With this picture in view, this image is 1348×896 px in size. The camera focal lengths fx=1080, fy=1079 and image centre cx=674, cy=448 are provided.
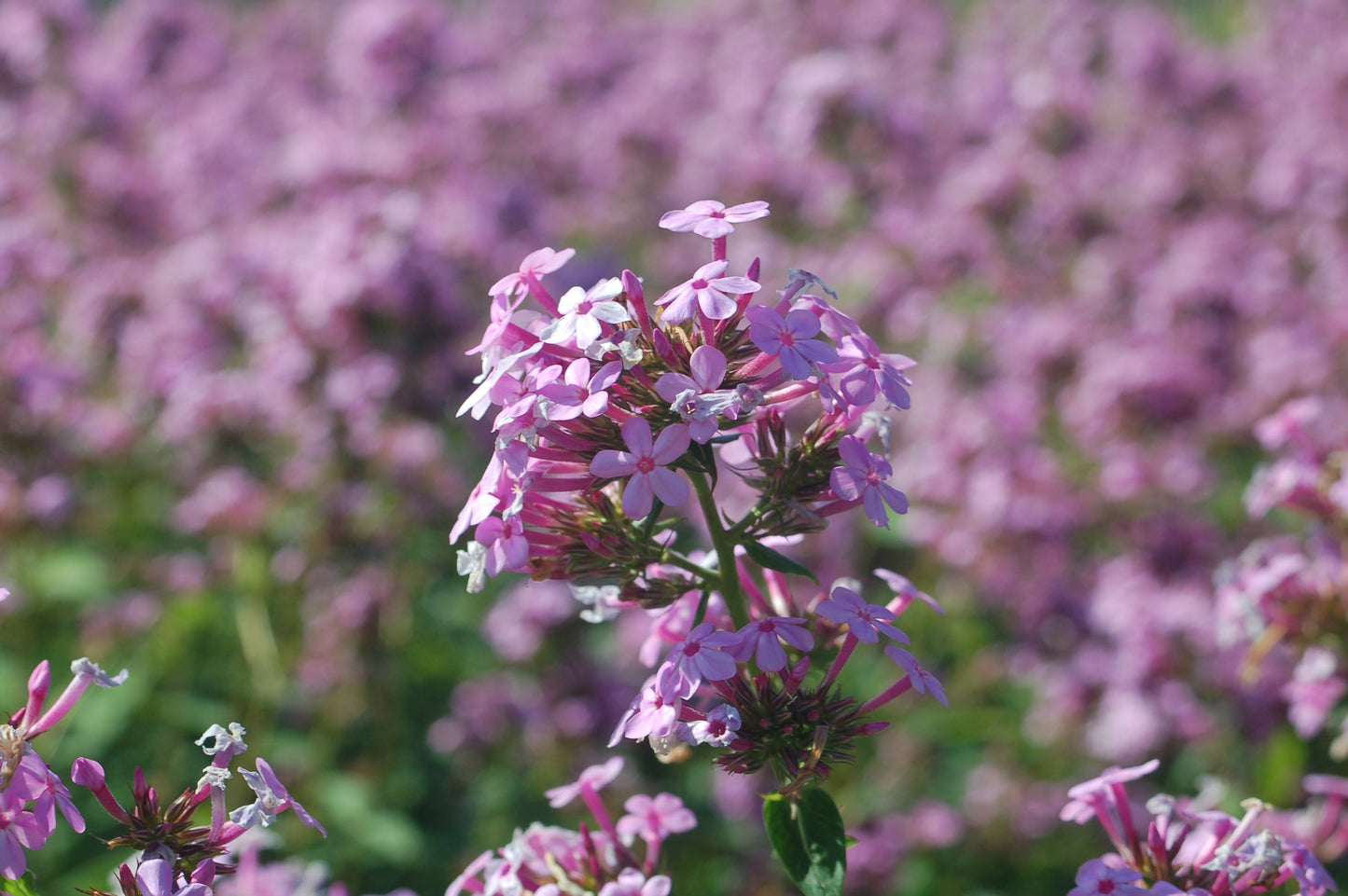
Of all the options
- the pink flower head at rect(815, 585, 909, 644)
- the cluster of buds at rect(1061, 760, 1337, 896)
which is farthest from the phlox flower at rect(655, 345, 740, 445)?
the cluster of buds at rect(1061, 760, 1337, 896)

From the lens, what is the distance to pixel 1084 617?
5.38 metres

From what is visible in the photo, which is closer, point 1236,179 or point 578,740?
point 578,740

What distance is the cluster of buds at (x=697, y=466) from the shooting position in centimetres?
160

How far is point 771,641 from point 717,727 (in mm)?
152

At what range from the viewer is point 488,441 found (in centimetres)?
554

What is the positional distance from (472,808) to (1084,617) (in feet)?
10.2

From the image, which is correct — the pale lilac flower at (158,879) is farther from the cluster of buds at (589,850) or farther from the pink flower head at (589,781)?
the pink flower head at (589,781)

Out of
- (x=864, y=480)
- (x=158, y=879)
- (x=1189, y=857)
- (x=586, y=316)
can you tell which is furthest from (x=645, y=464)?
(x=1189, y=857)

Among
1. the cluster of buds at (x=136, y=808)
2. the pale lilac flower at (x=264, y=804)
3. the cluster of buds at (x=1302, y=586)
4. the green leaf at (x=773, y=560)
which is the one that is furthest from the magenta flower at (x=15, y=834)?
A: the cluster of buds at (x=1302, y=586)

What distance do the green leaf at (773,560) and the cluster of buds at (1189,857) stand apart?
0.62 metres

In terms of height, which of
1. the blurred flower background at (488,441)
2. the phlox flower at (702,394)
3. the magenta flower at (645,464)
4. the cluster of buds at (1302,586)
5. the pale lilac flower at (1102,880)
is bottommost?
the blurred flower background at (488,441)

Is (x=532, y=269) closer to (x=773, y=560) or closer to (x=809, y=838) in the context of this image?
(x=773, y=560)

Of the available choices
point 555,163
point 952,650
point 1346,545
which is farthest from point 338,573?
point 555,163

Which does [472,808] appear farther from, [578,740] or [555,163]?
[555,163]
